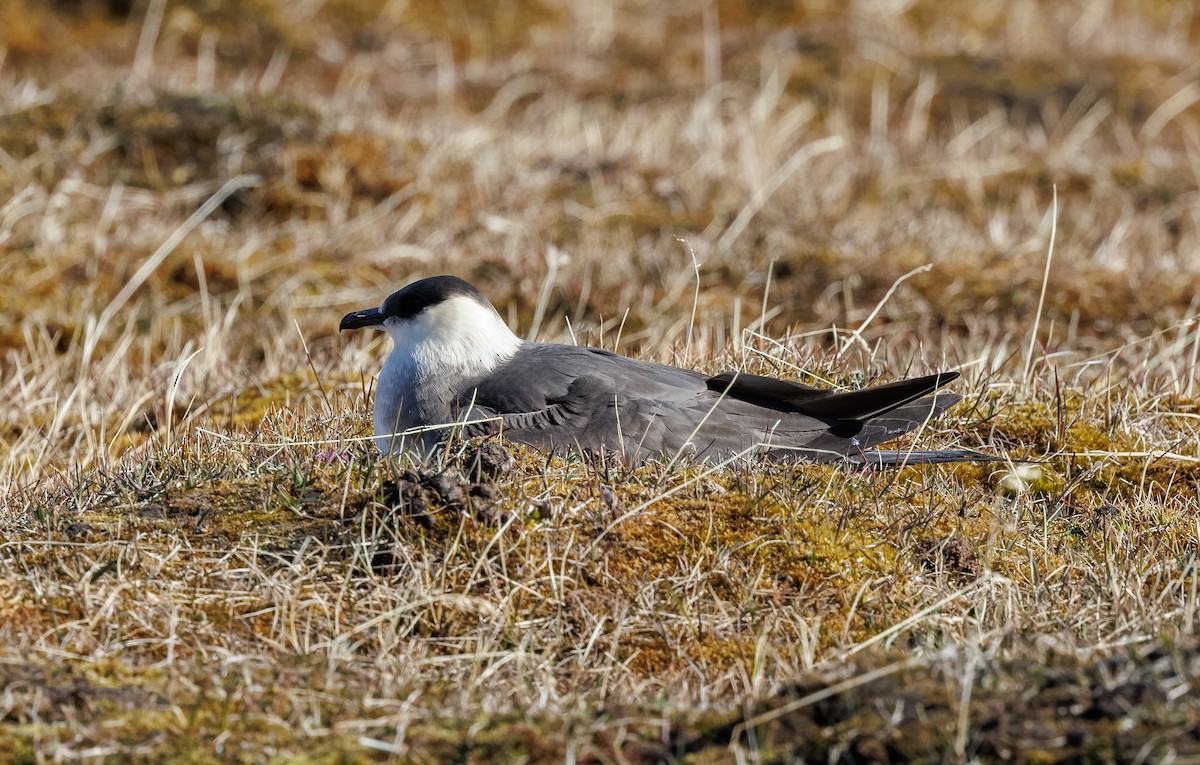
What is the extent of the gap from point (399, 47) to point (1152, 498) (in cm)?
1073

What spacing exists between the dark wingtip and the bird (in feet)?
0.98

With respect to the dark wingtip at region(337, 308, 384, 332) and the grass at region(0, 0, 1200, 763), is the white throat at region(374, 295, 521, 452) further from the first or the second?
the grass at region(0, 0, 1200, 763)

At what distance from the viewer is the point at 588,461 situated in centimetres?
382

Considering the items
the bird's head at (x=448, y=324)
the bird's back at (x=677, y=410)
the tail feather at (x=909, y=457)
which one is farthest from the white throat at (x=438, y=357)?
the tail feather at (x=909, y=457)

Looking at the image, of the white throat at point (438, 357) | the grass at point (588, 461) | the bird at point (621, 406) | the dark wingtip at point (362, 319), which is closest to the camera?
the grass at point (588, 461)

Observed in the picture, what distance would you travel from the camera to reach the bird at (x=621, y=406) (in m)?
4.03

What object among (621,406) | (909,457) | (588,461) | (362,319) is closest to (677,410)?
(621,406)

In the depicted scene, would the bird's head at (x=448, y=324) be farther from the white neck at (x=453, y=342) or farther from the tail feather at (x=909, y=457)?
the tail feather at (x=909, y=457)

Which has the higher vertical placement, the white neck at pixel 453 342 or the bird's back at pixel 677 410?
the white neck at pixel 453 342

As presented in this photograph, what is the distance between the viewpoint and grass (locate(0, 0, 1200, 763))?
9.09 feet

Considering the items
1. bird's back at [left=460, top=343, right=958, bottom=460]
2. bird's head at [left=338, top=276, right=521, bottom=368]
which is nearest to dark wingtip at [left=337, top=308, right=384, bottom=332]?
bird's head at [left=338, top=276, right=521, bottom=368]

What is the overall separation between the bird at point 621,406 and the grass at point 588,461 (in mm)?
204

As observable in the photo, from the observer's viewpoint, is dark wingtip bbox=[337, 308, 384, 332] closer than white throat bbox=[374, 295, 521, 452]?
No

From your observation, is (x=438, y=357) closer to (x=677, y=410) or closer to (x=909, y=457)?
(x=677, y=410)
